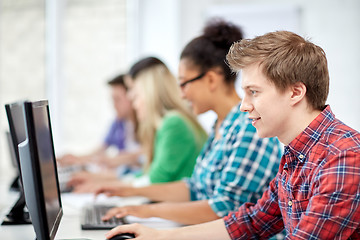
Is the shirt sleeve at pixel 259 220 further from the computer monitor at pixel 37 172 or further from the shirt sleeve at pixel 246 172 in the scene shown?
the computer monitor at pixel 37 172

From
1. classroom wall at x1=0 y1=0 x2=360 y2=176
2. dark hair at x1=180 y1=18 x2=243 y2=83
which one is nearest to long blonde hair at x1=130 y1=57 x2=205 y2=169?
dark hair at x1=180 y1=18 x2=243 y2=83

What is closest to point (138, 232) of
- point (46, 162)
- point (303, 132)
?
point (46, 162)

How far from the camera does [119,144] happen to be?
4137 mm

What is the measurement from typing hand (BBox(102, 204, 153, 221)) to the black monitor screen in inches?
13.7

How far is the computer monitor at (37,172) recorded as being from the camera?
1.05 m

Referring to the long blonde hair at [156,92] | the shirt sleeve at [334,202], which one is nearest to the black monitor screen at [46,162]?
the shirt sleeve at [334,202]

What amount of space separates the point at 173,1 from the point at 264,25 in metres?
0.91

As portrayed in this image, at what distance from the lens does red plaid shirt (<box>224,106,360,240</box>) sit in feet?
3.25

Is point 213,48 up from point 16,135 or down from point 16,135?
up

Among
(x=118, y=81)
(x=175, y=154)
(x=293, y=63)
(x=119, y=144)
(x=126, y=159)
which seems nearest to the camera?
(x=293, y=63)

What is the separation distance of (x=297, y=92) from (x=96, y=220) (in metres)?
0.94

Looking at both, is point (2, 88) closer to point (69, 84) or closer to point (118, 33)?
point (69, 84)

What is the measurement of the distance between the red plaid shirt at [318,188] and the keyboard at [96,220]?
21.2 inches

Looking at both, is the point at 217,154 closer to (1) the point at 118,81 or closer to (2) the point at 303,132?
(2) the point at 303,132
